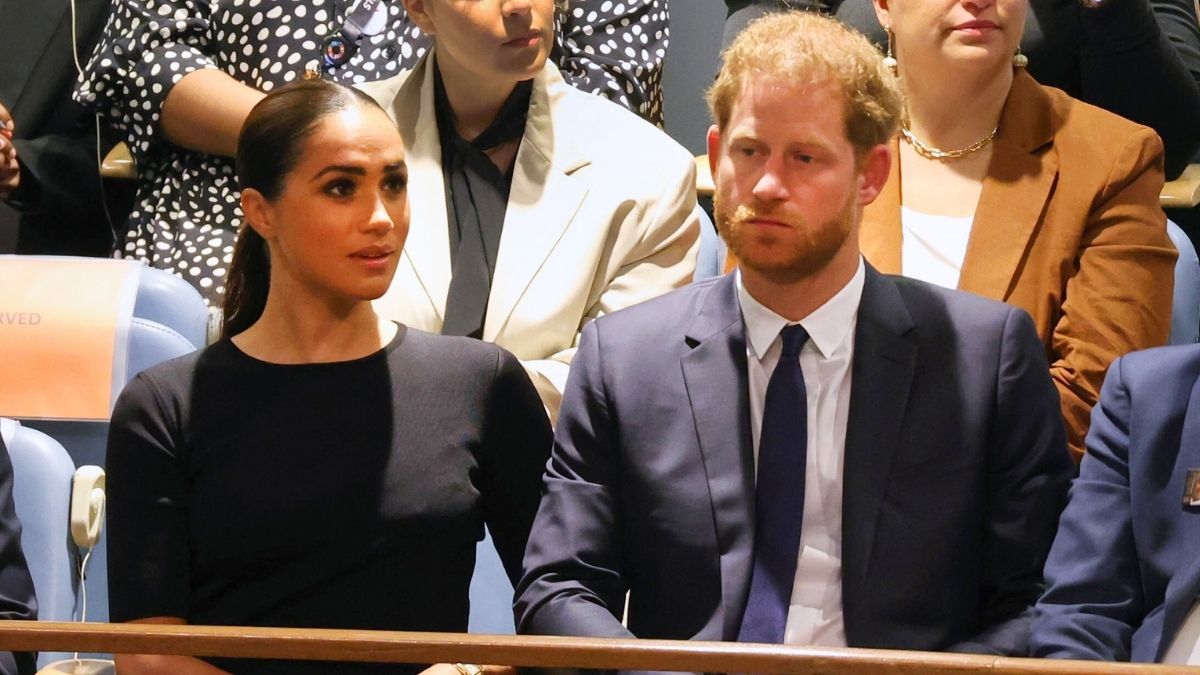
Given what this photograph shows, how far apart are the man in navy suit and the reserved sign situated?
654 mm

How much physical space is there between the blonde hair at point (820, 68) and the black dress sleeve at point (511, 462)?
0.35 metres

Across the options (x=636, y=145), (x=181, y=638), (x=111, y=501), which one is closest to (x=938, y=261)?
(x=636, y=145)

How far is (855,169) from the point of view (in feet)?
5.72

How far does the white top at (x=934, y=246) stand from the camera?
7.12ft

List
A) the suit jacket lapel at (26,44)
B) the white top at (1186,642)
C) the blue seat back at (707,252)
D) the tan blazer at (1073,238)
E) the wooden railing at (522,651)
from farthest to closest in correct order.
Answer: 1. the suit jacket lapel at (26,44)
2. the blue seat back at (707,252)
3. the tan blazer at (1073,238)
4. the white top at (1186,642)
5. the wooden railing at (522,651)

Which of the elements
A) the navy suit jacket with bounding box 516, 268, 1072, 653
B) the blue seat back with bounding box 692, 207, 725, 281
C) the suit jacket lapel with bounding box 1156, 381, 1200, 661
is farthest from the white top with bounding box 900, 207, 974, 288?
the suit jacket lapel with bounding box 1156, 381, 1200, 661

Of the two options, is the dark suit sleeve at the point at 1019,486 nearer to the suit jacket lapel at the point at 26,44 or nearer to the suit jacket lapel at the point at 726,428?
the suit jacket lapel at the point at 726,428

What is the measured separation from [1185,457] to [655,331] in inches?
20.0

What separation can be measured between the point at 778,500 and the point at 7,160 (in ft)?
4.79

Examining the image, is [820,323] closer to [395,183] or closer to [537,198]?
[395,183]

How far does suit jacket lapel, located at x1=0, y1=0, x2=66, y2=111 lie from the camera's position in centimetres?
279

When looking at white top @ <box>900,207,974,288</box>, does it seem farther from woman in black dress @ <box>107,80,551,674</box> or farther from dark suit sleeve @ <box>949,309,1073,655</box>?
woman in black dress @ <box>107,80,551,674</box>

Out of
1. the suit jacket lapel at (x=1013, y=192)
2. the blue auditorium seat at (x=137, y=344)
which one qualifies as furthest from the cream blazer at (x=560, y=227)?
the suit jacket lapel at (x=1013, y=192)

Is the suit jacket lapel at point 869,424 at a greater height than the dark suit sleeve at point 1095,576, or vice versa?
the suit jacket lapel at point 869,424
